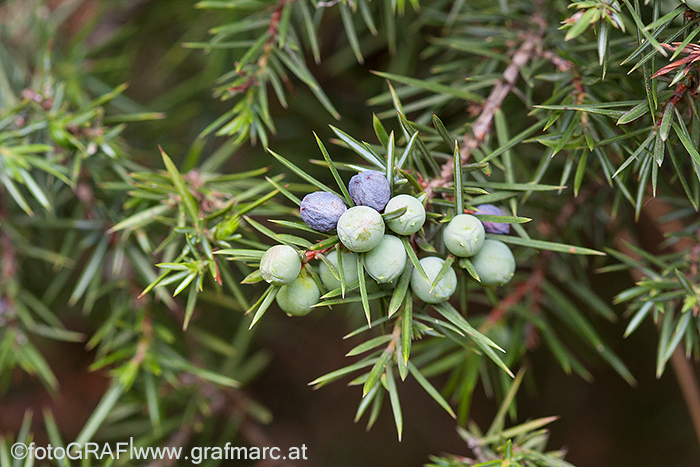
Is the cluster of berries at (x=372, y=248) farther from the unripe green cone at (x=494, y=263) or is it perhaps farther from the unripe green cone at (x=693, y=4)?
the unripe green cone at (x=693, y=4)

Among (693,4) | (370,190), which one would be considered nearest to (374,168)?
(370,190)

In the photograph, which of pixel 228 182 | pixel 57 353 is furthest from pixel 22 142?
pixel 57 353

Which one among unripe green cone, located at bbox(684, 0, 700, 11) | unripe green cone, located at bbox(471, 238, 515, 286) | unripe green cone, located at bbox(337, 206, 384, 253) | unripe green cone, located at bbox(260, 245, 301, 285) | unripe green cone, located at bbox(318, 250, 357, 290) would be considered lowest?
unripe green cone, located at bbox(471, 238, 515, 286)

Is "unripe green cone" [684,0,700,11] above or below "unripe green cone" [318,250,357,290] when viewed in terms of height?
above

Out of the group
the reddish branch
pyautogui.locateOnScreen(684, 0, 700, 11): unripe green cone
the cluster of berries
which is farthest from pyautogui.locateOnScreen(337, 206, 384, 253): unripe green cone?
pyautogui.locateOnScreen(684, 0, 700, 11): unripe green cone

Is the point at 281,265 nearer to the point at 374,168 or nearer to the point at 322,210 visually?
the point at 322,210

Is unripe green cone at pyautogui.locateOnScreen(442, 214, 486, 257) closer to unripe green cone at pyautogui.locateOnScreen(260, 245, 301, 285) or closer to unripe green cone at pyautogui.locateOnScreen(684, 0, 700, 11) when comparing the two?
unripe green cone at pyautogui.locateOnScreen(260, 245, 301, 285)

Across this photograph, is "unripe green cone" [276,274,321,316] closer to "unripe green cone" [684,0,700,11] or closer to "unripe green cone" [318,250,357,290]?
"unripe green cone" [318,250,357,290]

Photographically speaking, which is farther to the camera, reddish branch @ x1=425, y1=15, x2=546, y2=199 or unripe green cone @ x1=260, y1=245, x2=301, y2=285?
reddish branch @ x1=425, y1=15, x2=546, y2=199
